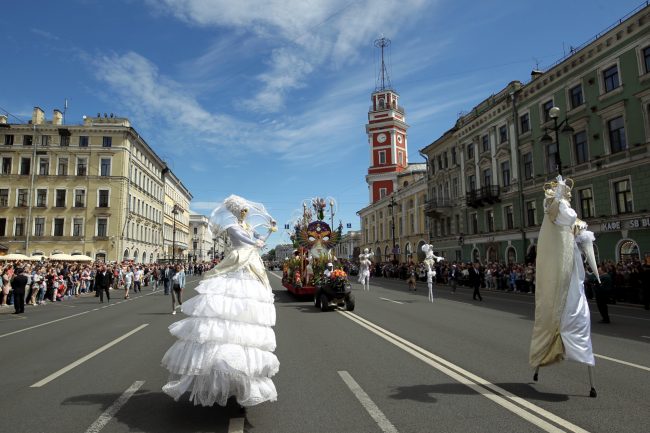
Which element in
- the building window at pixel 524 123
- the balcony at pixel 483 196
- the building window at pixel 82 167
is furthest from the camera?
the building window at pixel 82 167

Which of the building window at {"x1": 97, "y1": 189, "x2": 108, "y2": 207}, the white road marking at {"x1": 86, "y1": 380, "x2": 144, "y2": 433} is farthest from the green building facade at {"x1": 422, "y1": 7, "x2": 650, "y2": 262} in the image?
the building window at {"x1": 97, "y1": 189, "x2": 108, "y2": 207}

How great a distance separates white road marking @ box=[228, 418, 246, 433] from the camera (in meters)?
4.21

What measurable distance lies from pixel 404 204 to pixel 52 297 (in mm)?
46292

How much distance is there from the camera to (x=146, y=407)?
493 cm

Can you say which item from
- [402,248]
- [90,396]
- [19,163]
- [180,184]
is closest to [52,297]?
[90,396]

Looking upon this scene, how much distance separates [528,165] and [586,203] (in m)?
6.59

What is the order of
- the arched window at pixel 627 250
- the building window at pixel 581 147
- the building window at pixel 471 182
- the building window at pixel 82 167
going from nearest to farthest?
the arched window at pixel 627 250 → the building window at pixel 581 147 → the building window at pixel 471 182 → the building window at pixel 82 167

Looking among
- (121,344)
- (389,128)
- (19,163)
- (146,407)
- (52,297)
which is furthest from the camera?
(389,128)

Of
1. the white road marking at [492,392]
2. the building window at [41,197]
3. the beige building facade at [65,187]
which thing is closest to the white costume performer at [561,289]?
the white road marking at [492,392]

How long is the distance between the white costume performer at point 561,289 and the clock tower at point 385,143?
212 ft

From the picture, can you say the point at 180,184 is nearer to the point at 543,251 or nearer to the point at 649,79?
the point at 649,79

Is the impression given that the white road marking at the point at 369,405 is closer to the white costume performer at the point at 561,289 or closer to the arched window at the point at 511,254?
Result: the white costume performer at the point at 561,289

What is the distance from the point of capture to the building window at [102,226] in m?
49.9

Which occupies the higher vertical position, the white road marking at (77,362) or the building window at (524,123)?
the building window at (524,123)
